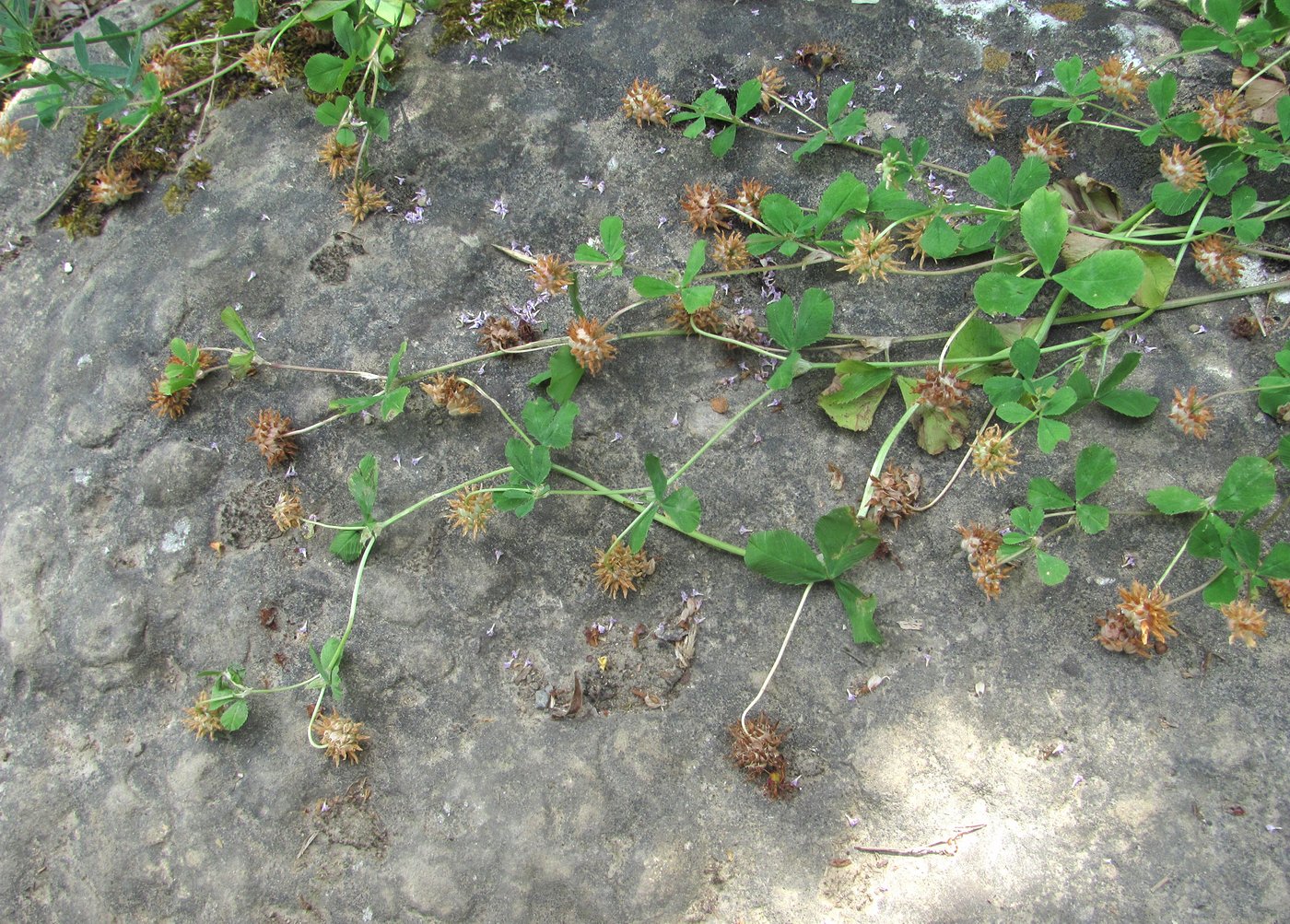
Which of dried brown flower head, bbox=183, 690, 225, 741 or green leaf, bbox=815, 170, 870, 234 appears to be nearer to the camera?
dried brown flower head, bbox=183, 690, 225, 741

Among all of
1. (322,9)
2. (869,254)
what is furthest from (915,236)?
(322,9)

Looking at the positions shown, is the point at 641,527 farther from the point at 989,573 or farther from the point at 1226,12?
the point at 1226,12

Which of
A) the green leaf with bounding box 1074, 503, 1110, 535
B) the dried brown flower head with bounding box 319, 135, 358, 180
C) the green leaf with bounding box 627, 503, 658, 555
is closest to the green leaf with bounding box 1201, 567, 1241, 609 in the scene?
the green leaf with bounding box 1074, 503, 1110, 535

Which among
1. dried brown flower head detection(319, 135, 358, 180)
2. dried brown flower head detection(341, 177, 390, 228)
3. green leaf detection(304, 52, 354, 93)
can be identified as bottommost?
dried brown flower head detection(341, 177, 390, 228)

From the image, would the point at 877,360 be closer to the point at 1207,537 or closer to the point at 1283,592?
the point at 1207,537

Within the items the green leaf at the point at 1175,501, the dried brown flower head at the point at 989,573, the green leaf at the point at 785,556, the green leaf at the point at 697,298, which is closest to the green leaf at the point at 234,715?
the green leaf at the point at 785,556

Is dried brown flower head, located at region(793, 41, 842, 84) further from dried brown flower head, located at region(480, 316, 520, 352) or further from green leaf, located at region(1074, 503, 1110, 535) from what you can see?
green leaf, located at region(1074, 503, 1110, 535)
